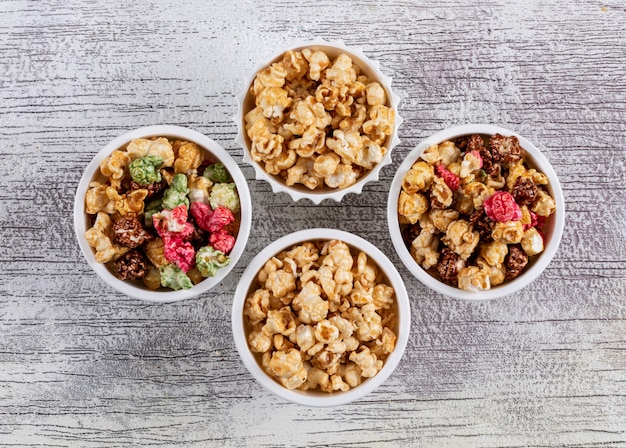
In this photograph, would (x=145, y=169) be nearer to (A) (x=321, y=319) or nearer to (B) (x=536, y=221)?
(A) (x=321, y=319)

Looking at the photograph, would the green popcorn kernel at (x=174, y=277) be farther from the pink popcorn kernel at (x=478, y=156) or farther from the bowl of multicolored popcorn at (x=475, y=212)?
the pink popcorn kernel at (x=478, y=156)

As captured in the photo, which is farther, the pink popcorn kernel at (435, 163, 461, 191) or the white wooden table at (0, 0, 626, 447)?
the white wooden table at (0, 0, 626, 447)

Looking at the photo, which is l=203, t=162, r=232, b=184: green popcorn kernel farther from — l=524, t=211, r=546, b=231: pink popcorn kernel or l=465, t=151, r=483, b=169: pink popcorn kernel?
l=524, t=211, r=546, b=231: pink popcorn kernel

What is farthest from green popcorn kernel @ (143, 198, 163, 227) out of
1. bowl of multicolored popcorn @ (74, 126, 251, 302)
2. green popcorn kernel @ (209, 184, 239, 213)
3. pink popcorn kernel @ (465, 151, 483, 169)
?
pink popcorn kernel @ (465, 151, 483, 169)

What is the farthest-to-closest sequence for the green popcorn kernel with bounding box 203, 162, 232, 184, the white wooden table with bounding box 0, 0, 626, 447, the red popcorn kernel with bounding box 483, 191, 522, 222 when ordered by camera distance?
the white wooden table with bounding box 0, 0, 626, 447, the green popcorn kernel with bounding box 203, 162, 232, 184, the red popcorn kernel with bounding box 483, 191, 522, 222

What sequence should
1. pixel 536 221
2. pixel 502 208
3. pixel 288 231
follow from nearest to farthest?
pixel 502 208
pixel 536 221
pixel 288 231

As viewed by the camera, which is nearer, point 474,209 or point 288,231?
point 474,209

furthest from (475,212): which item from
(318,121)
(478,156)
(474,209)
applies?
(318,121)

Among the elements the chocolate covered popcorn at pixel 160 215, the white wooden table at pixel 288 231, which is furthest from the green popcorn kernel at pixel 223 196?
the white wooden table at pixel 288 231
